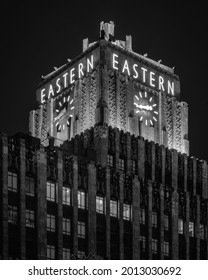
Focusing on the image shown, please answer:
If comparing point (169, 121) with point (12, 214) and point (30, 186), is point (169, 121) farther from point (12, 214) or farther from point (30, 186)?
point (12, 214)

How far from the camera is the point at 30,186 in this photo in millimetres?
110312

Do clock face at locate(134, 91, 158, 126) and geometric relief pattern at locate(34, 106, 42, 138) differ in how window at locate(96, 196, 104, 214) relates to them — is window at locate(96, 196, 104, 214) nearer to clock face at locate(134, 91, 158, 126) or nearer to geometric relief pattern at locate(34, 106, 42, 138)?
clock face at locate(134, 91, 158, 126)

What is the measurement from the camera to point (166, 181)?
13825 centimetres

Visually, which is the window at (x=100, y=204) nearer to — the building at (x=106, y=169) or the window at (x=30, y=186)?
the building at (x=106, y=169)

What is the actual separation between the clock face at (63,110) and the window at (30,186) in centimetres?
3100

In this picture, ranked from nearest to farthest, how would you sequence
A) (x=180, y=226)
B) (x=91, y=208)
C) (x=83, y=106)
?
(x=91, y=208) < (x=180, y=226) < (x=83, y=106)

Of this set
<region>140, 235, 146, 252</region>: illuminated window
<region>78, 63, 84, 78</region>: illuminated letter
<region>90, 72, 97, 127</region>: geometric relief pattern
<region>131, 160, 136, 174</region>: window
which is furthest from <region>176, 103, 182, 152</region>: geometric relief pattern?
<region>140, 235, 146, 252</region>: illuminated window

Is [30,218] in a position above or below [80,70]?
below

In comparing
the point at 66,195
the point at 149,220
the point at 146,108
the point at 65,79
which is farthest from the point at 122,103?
the point at 66,195

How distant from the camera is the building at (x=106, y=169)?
109 m

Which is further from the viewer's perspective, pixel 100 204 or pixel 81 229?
pixel 100 204

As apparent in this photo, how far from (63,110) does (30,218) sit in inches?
1476

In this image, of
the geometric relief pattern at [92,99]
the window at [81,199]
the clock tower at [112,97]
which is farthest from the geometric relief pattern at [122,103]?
the window at [81,199]

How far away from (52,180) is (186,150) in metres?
37.7
